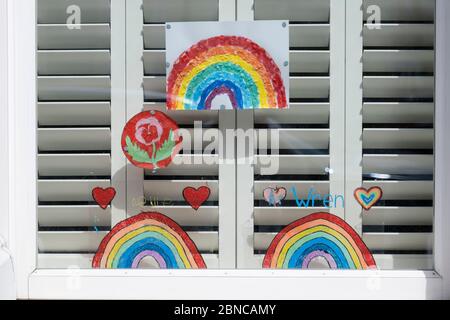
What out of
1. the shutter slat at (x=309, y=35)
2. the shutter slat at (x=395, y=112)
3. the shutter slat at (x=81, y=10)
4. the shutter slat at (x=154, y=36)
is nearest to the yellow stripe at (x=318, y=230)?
the shutter slat at (x=395, y=112)

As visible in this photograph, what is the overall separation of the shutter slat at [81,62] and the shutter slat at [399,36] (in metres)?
1.40

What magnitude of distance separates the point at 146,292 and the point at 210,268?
0.36 meters

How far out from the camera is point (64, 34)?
3037mm

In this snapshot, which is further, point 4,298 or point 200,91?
point 200,91

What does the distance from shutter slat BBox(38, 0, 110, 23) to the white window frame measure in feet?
0.22

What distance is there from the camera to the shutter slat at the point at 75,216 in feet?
10.0

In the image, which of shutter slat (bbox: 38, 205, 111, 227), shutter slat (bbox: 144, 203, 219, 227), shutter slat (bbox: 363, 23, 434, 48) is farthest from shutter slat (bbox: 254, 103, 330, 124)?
shutter slat (bbox: 38, 205, 111, 227)

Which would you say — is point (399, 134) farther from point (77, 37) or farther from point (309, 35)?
point (77, 37)

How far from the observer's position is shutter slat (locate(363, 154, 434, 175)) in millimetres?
2979

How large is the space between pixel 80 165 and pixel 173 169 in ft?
1.66

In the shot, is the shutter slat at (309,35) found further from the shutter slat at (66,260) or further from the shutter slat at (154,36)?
the shutter slat at (66,260)

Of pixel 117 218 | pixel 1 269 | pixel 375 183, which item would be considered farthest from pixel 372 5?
pixel 1 269

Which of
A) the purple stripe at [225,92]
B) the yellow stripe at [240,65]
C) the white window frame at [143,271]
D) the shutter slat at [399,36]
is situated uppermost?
the shutter slat at [399,36]
